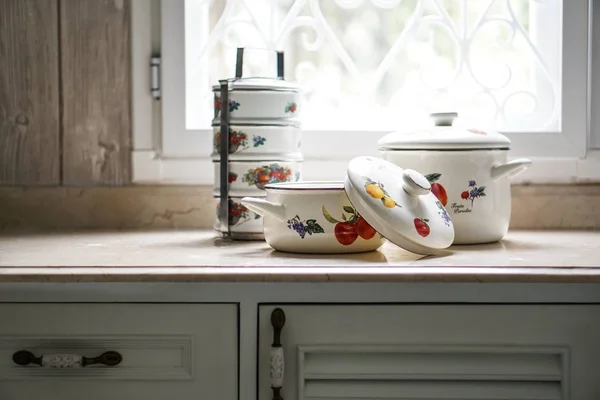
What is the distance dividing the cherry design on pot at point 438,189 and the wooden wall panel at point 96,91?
2.30ft

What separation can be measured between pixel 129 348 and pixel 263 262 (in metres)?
0.24

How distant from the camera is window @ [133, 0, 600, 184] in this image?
5.79 ft

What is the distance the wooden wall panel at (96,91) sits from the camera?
5.73ft

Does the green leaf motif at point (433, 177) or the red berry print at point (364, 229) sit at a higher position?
the green leaf motif at point (433, 177)

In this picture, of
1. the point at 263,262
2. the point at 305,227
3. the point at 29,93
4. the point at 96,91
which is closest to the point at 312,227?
the point at 305,227

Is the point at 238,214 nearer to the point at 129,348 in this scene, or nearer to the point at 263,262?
the point at 263,262

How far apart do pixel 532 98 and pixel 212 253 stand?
0.92 meters

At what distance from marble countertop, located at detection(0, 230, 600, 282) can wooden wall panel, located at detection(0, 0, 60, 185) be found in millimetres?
256

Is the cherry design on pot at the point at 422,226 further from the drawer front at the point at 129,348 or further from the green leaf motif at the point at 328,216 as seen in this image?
the drawer front at the point at 129,348

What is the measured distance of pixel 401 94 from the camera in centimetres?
187

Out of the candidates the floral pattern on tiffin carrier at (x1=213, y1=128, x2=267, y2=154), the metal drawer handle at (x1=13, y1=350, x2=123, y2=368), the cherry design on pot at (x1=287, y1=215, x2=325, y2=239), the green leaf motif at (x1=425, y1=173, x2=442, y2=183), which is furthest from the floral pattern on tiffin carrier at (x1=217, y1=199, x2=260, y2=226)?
the metal drawer handle at (x1=13, y1=350, x2=123, y2=368)

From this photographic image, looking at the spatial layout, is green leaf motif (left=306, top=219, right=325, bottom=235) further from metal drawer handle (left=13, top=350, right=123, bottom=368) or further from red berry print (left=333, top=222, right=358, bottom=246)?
metal drawer handle (left=13, top=350, right=123, bottom=368)

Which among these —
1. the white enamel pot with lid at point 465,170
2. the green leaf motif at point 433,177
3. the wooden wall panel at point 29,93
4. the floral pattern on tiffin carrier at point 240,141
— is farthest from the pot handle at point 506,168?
the wooden wall panel at point 29,93

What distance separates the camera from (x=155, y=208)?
69.9 inches
